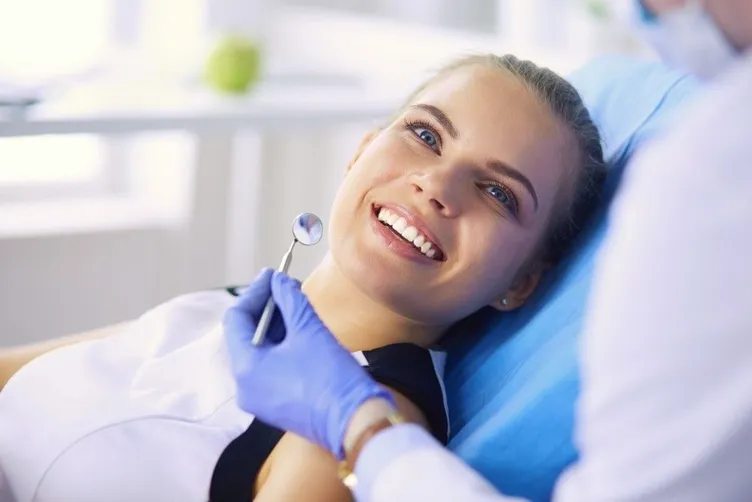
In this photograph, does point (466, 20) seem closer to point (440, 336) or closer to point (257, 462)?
point (440, 336)

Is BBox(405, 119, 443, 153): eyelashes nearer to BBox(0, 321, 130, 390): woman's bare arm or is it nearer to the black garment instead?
the black garment

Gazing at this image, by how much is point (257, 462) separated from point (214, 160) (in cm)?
172

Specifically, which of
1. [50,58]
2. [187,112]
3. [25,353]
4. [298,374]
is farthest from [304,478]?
[50,58]

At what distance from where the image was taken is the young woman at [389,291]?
1.16 metres

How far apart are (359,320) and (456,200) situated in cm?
20

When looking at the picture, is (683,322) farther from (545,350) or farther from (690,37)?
(545,350)

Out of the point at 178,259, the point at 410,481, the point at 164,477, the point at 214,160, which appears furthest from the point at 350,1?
the point at 410,481

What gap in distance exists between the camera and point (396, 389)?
113 cm

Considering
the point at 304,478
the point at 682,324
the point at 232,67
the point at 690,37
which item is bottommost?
the point at 232,67

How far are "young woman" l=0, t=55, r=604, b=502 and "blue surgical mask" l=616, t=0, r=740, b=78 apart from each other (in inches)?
17.8

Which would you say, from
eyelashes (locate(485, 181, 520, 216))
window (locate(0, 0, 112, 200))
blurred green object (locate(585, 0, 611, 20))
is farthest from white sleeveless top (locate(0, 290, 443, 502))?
window (locate(0, 0, 112, 200))

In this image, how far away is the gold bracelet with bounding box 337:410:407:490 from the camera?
90 cm

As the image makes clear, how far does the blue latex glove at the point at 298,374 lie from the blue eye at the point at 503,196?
0.87 feet

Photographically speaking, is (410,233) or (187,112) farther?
(187,112)
